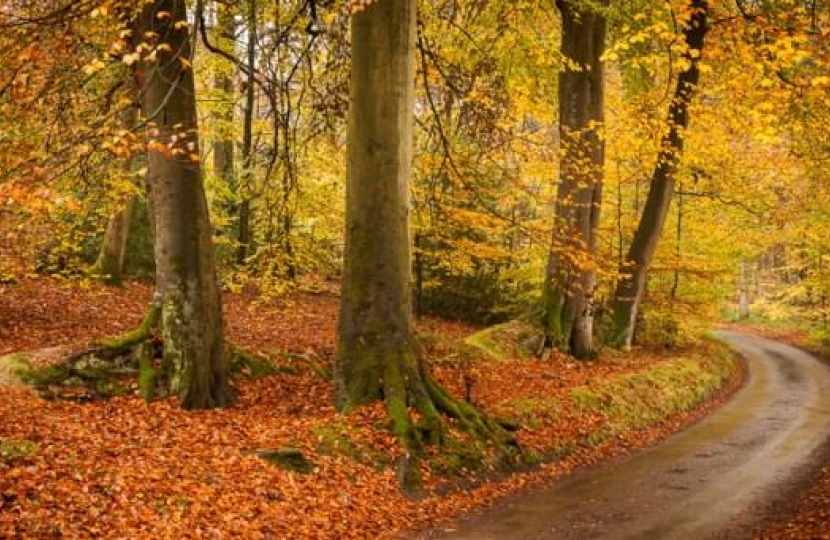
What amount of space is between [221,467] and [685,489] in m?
6.39

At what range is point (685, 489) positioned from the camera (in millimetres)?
10695

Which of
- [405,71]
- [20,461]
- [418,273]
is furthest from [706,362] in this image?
[20,461]

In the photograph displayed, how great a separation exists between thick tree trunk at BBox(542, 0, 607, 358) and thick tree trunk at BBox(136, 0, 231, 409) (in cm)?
808

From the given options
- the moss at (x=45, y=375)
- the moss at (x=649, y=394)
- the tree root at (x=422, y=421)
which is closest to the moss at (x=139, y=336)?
the moss at (x=45, y=375)

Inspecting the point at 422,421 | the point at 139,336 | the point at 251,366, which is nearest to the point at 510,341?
the point at 251,366

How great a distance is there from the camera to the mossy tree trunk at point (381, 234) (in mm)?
9938

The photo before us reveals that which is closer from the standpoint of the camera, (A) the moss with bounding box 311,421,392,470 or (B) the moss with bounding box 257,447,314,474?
(B) the moss with bounding box 257,447,314,474

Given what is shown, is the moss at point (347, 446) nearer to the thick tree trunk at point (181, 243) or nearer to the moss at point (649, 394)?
the thick tree trunk at point (181, 243)

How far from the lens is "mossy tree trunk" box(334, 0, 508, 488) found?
391 inches

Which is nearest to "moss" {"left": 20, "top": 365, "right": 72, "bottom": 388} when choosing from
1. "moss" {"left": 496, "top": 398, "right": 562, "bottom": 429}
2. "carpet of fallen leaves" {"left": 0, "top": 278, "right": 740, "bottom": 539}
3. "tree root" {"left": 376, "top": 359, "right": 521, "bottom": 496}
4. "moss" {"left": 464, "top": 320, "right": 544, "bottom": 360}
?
"carpet of fallen leaves" {"left": 0, "top": 278, "right": 740, "bottom": 539}

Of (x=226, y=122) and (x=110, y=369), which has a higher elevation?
(x=226, y=122)

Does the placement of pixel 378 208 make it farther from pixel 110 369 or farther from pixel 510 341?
pixel 510 341

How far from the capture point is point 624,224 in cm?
2383

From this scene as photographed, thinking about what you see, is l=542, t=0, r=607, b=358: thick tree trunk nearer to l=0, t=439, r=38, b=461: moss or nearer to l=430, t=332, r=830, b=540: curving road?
l=430, t=332, r=830, b=540: curving road
